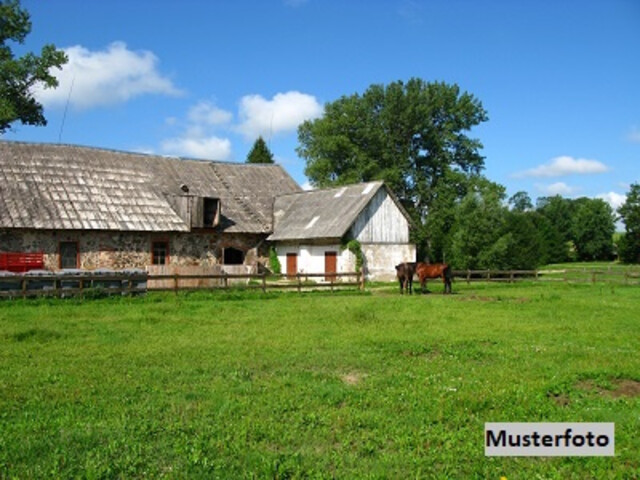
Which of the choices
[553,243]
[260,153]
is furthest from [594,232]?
[260,153]

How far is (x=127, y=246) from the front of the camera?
91.4 feet

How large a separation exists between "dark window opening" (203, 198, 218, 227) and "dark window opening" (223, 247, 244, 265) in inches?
77.4

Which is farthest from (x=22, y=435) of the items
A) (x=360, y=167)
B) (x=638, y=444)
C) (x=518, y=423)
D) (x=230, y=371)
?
(x=360, y=167)

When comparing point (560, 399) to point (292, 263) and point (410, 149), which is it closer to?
point (292, 263)

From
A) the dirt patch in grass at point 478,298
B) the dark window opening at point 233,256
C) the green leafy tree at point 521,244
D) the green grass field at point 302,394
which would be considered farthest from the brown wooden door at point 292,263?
the green grass field at point 302,394

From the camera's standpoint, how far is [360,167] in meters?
51.6

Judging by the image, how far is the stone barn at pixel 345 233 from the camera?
3056 cm

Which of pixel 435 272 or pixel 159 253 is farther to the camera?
pixel 159 253

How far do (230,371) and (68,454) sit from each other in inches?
138

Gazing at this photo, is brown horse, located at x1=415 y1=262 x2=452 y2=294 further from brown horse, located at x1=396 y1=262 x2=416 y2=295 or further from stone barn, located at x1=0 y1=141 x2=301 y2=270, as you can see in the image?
stone barn, located at x1=0 y1=141 x2=301 y2=270

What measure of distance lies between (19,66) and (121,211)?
15207mm

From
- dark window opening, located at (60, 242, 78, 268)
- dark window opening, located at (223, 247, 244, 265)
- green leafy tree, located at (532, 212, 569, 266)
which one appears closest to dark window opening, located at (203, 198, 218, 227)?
dark window opening, located at (223, 247, 244, 265)

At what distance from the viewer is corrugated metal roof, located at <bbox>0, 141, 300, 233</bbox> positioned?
26.3 meters

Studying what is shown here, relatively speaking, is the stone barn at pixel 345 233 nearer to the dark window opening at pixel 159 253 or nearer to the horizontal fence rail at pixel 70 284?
the dark window opening at pixel 159 253
